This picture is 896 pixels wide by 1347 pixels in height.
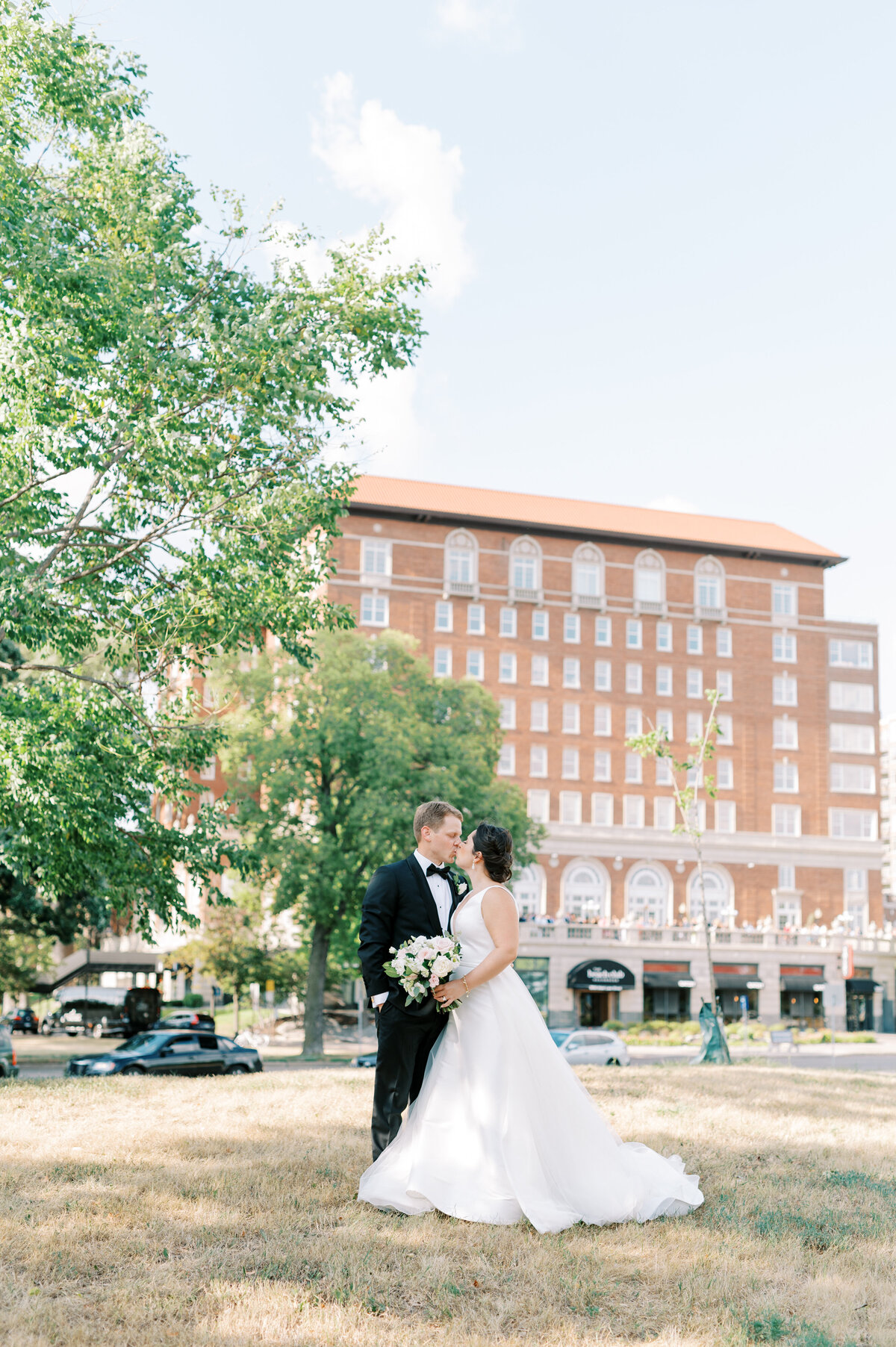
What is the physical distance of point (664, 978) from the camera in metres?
59.7

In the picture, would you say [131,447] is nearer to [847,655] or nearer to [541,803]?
[541,803]

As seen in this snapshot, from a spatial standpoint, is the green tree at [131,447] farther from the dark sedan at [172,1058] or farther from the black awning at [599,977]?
the black awning at [599,977]

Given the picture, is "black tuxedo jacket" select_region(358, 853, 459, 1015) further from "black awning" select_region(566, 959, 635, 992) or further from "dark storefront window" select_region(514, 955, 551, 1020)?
"black awning" select_region(566, 959, 635, 992)

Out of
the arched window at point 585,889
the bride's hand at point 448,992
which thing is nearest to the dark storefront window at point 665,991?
the arched window at point 585,889

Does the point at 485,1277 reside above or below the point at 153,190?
below

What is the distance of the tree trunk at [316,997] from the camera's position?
38.3 metres

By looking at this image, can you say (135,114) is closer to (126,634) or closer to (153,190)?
(153,190)

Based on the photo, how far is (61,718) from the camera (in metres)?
14.3

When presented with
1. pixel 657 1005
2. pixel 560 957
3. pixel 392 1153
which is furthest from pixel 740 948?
pixel 392 1153

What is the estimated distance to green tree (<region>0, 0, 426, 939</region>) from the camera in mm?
→ 14273

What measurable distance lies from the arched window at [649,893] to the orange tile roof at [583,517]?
19455 millimetres

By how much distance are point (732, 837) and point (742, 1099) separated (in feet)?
181

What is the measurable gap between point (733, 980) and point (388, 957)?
2296 inches

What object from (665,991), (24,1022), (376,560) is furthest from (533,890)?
(24,1022)
